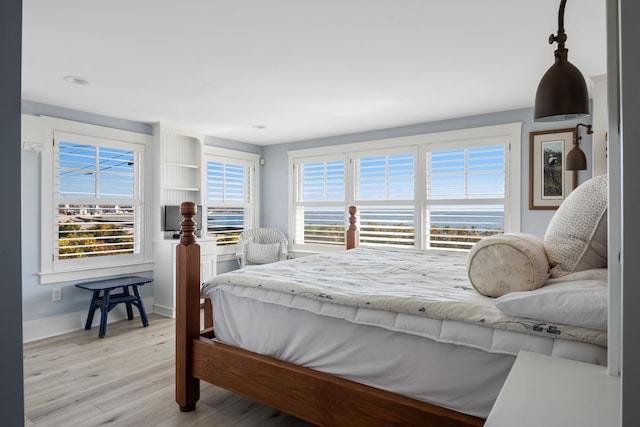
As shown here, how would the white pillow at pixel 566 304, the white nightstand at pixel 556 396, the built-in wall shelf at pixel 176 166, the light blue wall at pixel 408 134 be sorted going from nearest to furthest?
the white nightstand at pixel 556 396
the white pillow at pixel 566 304
the light blue wall at pixel 408 134
the built-in wall shelf at pixel 176 166

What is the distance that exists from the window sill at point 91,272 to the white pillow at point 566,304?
419cm

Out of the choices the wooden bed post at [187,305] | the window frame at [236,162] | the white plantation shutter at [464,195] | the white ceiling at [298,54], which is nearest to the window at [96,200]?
the white ceiling at [298,54]

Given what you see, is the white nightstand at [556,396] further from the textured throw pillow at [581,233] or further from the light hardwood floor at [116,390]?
the light hardwood floor at [116,390]

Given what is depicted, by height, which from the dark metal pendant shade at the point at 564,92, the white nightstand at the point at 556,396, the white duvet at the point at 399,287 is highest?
the dark metal pendant shade at the point at 564,92

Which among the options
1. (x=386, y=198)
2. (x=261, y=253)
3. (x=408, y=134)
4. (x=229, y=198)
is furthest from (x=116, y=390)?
(x=408, y=134)

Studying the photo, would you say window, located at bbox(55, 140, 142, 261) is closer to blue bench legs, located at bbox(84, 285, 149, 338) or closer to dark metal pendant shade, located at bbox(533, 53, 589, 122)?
blue bench legs, located at bbox(84, 285, 149, 338)

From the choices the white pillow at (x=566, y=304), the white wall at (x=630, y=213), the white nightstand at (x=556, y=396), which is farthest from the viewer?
the white pillow at (x=566, y=304)

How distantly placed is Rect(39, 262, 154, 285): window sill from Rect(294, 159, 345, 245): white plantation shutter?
221 cm

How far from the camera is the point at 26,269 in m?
3.70

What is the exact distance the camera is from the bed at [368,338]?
54.2 inches

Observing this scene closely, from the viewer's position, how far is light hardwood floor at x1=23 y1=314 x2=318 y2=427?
89.4 inches

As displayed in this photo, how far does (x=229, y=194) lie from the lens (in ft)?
18.6

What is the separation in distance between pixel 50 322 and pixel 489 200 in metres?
4.81

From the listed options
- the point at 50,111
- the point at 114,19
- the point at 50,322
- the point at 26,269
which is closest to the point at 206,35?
the point at 114,19
